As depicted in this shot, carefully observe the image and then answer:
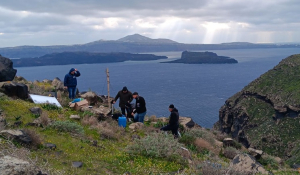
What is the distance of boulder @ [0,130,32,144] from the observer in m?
7.71

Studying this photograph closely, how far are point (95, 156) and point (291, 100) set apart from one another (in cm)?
5070

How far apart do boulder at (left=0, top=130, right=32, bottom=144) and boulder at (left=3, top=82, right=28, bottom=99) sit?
633cm

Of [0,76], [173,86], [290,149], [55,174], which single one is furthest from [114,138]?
[173,86]

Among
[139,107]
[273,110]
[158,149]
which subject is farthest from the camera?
[273,110]

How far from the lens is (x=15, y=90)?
45.2 feet

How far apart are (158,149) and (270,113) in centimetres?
4967

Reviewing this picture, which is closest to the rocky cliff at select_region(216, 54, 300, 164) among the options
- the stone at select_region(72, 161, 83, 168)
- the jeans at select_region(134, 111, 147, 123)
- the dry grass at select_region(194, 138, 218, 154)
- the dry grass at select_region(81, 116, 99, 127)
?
the dry grass at select_region(194, 138, 218, 154)

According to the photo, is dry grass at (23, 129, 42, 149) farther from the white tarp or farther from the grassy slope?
the grassy slope

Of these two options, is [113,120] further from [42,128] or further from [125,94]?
[42,128]

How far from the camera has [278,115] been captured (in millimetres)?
50781

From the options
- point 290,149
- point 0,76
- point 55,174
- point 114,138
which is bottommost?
point 290,149

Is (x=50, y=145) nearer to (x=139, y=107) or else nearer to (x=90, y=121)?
(x=90, y=121)

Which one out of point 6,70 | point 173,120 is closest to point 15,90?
point 6,70

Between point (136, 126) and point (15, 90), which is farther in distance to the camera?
point (15, 90)
